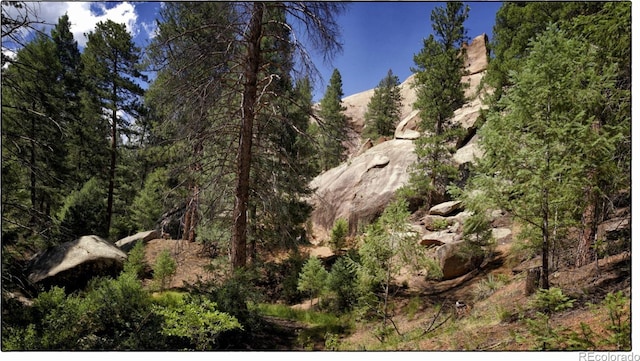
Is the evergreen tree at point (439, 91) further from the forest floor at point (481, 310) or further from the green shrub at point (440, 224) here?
the forest floor at point (481, 310)

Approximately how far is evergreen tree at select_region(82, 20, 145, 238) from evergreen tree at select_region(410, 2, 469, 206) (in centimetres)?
1247

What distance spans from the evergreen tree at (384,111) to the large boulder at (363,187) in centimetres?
1257

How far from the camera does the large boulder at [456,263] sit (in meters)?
10.1

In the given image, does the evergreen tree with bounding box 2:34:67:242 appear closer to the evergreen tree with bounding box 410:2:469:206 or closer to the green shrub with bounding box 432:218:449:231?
the green shrub with bounding box 432:218:449:231

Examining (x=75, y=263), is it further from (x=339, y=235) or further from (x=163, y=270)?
(x=339, y=235)

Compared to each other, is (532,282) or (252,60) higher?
(252,60)

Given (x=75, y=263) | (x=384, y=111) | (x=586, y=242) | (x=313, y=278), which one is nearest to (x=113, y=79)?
(x=75, y=263)

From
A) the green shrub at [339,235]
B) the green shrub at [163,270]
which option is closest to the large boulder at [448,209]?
the green shrub at [339,235]

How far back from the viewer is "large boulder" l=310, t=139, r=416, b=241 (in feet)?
54.8

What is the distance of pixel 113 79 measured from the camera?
40.5 feet

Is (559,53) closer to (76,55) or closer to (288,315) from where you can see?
(288,315)

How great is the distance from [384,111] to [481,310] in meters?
28.3

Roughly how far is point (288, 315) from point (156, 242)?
631cm
